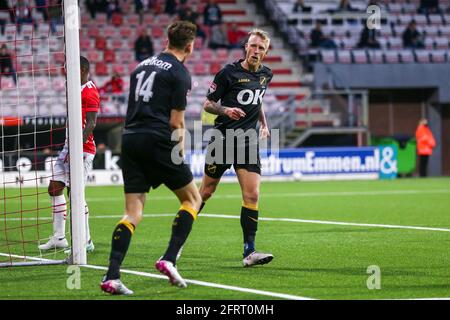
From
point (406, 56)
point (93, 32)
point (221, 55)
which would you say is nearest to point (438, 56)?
point (406, 56)

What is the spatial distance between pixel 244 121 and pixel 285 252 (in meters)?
1.72

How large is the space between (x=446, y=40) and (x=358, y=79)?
197 inches

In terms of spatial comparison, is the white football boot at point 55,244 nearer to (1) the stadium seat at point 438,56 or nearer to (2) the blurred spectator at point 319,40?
(2) the blurred spectator at point 319,40

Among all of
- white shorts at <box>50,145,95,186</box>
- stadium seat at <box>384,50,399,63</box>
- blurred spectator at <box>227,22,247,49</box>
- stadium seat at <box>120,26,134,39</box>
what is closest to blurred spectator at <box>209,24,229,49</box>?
blurred spectator at <box>227,22,247,49</box>

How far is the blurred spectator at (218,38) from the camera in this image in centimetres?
3491

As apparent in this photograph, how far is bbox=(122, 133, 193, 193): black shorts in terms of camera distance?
777cm

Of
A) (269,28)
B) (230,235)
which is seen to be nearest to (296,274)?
(230,235)

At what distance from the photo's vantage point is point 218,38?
35.1 metres

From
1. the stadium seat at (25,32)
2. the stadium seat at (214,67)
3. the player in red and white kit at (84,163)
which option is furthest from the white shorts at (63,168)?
the stadium seat at (214,67)

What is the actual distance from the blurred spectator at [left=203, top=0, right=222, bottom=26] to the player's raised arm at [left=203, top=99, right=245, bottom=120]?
25.8 m

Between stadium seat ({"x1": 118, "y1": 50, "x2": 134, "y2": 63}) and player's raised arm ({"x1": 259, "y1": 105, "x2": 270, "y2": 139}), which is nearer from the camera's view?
player's raised arm ({"x1": 259, "y1": 105, "x2": 270, "y2": 139})

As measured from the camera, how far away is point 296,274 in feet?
28.9

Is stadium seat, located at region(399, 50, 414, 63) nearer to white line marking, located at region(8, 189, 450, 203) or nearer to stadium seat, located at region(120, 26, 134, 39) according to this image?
stadium seat, located at region(120, 26, 134, 39)

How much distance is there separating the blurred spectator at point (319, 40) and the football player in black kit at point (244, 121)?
2572cm
